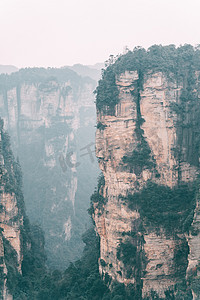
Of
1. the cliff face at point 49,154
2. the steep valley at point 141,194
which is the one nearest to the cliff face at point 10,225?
the steep valley at point 141,194

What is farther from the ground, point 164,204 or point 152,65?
point 152,65

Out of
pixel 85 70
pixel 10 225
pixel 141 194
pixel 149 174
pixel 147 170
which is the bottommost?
pixel 10 225

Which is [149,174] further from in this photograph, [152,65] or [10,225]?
[10,225]

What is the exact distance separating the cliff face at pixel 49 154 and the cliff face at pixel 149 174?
2342cm

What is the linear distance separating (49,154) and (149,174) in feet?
116

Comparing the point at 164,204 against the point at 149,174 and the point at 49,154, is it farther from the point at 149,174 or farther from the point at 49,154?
the point at 49,154

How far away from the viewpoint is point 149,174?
23734mm

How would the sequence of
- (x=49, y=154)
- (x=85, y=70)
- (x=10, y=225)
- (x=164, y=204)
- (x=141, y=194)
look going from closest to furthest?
1. (x=164, y=204)
2. (x=141, y=194)
3. (x=10, y=225)
4. (x=49, y=154)
5. (x=85, y=70)

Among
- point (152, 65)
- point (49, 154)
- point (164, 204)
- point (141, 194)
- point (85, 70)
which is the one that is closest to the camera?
point (164, 204)

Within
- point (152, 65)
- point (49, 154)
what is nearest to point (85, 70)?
point (49, 154)

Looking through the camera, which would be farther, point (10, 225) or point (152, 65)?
point (10, 225)

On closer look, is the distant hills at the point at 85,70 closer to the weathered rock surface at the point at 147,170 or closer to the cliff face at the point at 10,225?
the cliff face at the point at 10,225

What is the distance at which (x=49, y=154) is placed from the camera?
5756 cm

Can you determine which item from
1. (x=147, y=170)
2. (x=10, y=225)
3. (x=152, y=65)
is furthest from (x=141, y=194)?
(x=10, y=225)
